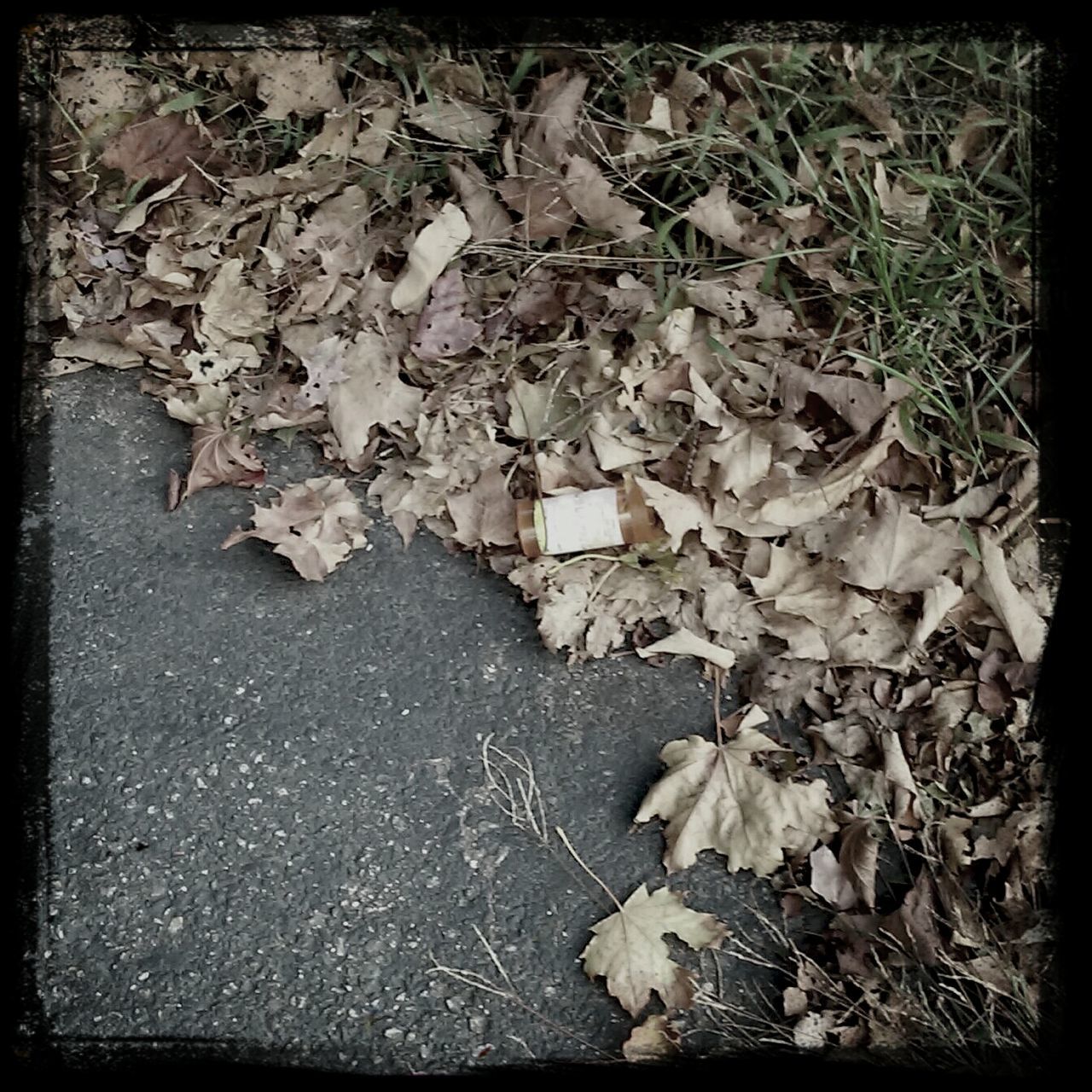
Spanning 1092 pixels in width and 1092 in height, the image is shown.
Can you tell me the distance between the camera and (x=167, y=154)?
103 inches

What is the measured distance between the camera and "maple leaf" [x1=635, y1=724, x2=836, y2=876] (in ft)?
6.88

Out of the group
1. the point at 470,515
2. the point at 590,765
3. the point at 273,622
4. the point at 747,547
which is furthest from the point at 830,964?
the point at 273,622

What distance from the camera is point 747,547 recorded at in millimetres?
2342

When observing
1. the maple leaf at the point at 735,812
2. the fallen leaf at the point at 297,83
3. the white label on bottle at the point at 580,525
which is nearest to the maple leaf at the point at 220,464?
the white label on bottle at the point at 580,525

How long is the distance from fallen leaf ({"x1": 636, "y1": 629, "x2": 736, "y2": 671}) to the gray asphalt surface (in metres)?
0.05

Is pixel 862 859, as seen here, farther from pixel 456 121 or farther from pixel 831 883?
pixel 456 121

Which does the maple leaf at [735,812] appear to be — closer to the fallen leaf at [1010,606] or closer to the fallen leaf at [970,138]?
the fallen leaf at [1010,606]

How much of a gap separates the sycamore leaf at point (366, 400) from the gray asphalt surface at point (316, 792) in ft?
0.48

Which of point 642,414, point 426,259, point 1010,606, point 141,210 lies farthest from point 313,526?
point 1010,606

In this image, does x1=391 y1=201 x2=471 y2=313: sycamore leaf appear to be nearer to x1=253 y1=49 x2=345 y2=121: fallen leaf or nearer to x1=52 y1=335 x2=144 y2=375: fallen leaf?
x1=253 y1=49 x2=345 y2=121: fallen leaf

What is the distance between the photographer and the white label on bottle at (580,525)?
2322 mm

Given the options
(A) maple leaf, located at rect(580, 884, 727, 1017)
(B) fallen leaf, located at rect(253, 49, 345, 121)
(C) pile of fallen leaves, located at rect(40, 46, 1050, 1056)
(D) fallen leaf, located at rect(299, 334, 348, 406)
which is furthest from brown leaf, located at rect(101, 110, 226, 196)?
(A) maple leaf, located at rect(580, 884, 727, 1017)

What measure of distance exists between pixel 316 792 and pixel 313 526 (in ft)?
1.92

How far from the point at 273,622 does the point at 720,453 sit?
106 centimetres
